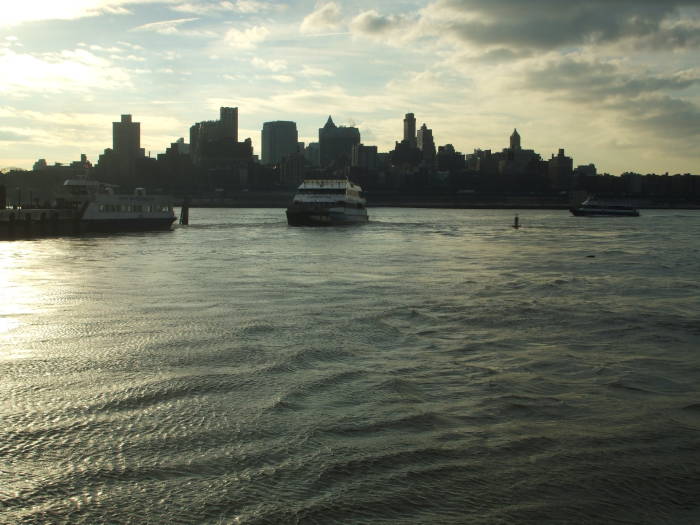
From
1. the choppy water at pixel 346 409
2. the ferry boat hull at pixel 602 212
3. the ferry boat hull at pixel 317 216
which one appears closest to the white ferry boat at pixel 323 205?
the ferry boat hull at pixel 317 216

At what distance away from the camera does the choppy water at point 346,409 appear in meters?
8.26

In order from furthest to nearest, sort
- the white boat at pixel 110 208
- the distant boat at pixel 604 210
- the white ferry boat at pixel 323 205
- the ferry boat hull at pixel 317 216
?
1. the distant boat at pixel 604 210
2. the white ferry boat at pixel 323 205
3. the ferry boat hull at pixel 317 216
4. the white boat at pixel 110 208

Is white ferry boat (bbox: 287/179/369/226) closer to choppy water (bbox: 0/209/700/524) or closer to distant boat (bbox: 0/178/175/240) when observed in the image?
distant boat (bbox: 0/178/175/240)

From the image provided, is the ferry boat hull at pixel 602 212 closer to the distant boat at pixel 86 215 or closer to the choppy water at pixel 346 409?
the distant boat at pixel 86 215

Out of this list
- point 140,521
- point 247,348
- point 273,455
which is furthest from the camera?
point 247,348

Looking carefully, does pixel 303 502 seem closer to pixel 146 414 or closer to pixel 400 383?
pixel 146 414

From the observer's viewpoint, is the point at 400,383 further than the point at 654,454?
Yes

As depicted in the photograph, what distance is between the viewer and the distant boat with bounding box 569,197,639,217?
580 ft

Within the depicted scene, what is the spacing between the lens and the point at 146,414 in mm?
11352

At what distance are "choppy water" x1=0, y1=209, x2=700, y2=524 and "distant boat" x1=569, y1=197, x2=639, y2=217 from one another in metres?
158

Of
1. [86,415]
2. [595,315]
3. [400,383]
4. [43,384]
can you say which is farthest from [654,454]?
[595,315]

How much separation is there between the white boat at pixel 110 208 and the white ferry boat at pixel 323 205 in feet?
56.5

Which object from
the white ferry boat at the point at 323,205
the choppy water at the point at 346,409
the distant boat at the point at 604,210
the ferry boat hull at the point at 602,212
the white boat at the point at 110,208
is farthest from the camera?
the distant boat at the point at 604,210

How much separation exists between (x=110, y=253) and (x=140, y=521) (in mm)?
44713
